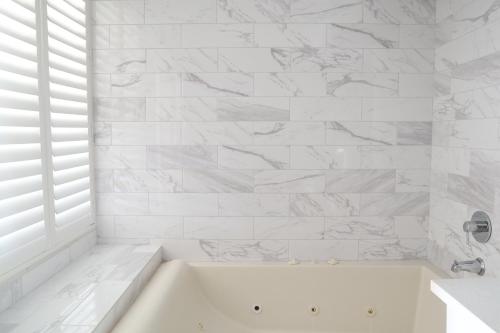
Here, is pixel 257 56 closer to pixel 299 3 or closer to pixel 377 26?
pixel 299 3

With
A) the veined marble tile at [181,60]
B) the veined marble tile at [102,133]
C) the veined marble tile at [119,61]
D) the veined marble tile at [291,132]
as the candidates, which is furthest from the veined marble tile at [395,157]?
the veined marble tile at [102,133]

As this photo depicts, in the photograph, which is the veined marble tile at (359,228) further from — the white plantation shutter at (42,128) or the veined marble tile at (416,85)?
the white plantation shutter at (42,128)

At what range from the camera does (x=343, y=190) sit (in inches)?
89.0

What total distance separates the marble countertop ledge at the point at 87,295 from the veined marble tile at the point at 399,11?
6.15 ft

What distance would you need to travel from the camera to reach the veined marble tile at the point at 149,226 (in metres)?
2.31

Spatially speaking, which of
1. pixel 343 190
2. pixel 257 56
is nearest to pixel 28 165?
pixel 257 56

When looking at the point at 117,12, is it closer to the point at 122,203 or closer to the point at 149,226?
the point at 122,203

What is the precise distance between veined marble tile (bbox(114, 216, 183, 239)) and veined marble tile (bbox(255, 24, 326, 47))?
1.20 metres

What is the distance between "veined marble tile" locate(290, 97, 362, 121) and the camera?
7.29ft

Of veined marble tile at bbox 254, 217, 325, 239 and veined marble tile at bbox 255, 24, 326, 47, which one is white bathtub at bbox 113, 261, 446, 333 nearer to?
veined marble tile at bbox 254, 217, 325, 239

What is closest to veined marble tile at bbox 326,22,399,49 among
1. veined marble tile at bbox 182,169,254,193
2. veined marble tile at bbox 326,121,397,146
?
veined marble tile at bbox 326,121,397,146

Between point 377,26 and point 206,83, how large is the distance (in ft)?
3.45

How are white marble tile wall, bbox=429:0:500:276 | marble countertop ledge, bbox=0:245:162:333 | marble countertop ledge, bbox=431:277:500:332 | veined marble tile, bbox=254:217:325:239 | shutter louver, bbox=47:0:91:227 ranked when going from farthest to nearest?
veined marble tile, bbox=254:217:325:239
shutter louver, bbox=47:0:91:227
white marble tile wall, bbox=429:0:500:276
marble countertop ledge, bbox=0:245:162:333
marble countertop ledge, bbox=431:277:500:332

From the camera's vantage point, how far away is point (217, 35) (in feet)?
7.25
